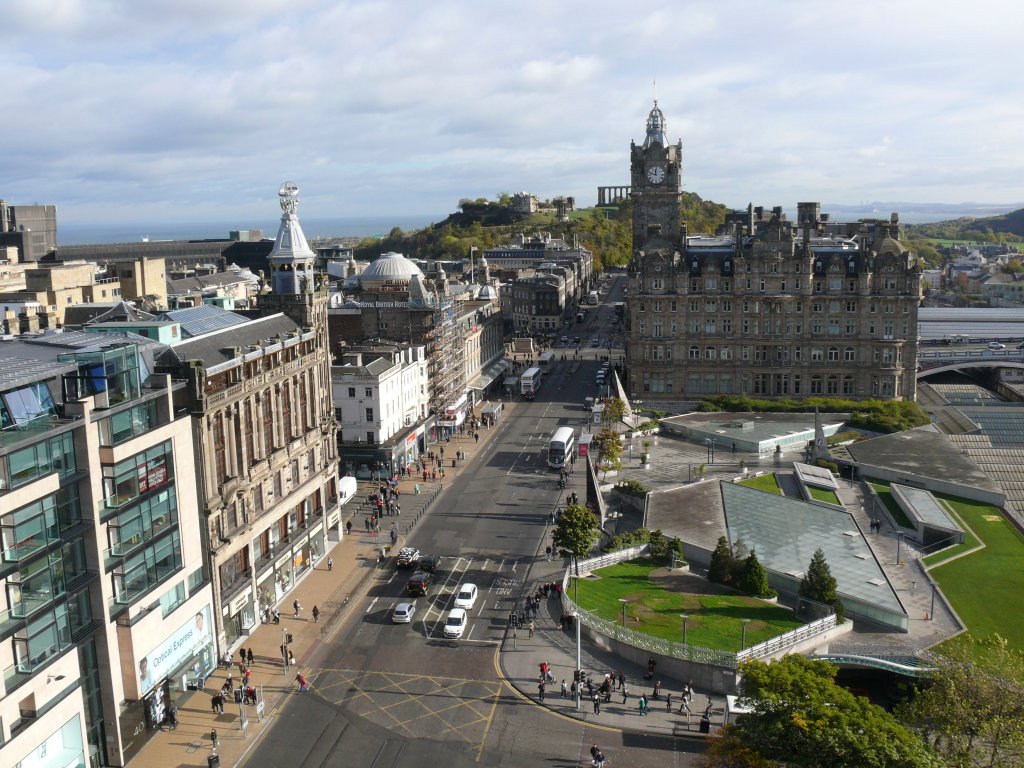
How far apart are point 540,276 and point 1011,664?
153798mm

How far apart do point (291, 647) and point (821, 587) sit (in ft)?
103

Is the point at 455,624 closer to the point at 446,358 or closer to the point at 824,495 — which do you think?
the point at 824,495

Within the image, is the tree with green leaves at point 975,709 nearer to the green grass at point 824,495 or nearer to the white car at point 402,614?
the white car at point 402,614

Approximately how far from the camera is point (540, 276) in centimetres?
18838

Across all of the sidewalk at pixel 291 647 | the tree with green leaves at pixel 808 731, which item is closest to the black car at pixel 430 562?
the sidewalk at pixel 291 647

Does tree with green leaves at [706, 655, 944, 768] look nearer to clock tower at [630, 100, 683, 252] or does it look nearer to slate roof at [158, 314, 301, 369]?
slate roof at [158, 314, 301, 369]

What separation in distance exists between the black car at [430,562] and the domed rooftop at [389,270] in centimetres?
6025

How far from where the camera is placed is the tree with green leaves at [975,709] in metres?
36.7

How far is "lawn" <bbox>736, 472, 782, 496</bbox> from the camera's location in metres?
81.8

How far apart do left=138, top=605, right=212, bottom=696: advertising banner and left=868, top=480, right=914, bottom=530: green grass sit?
50.6 m

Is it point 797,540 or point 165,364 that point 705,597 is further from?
point 165,364

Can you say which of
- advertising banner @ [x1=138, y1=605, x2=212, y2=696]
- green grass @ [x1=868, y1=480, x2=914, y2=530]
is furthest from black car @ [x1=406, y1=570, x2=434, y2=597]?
green grass @ [x1=868, y1=480, x2=914, y2=530]

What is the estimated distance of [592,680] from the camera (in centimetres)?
5138

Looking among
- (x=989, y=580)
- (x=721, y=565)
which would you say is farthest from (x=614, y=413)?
(x=989, y=580)
